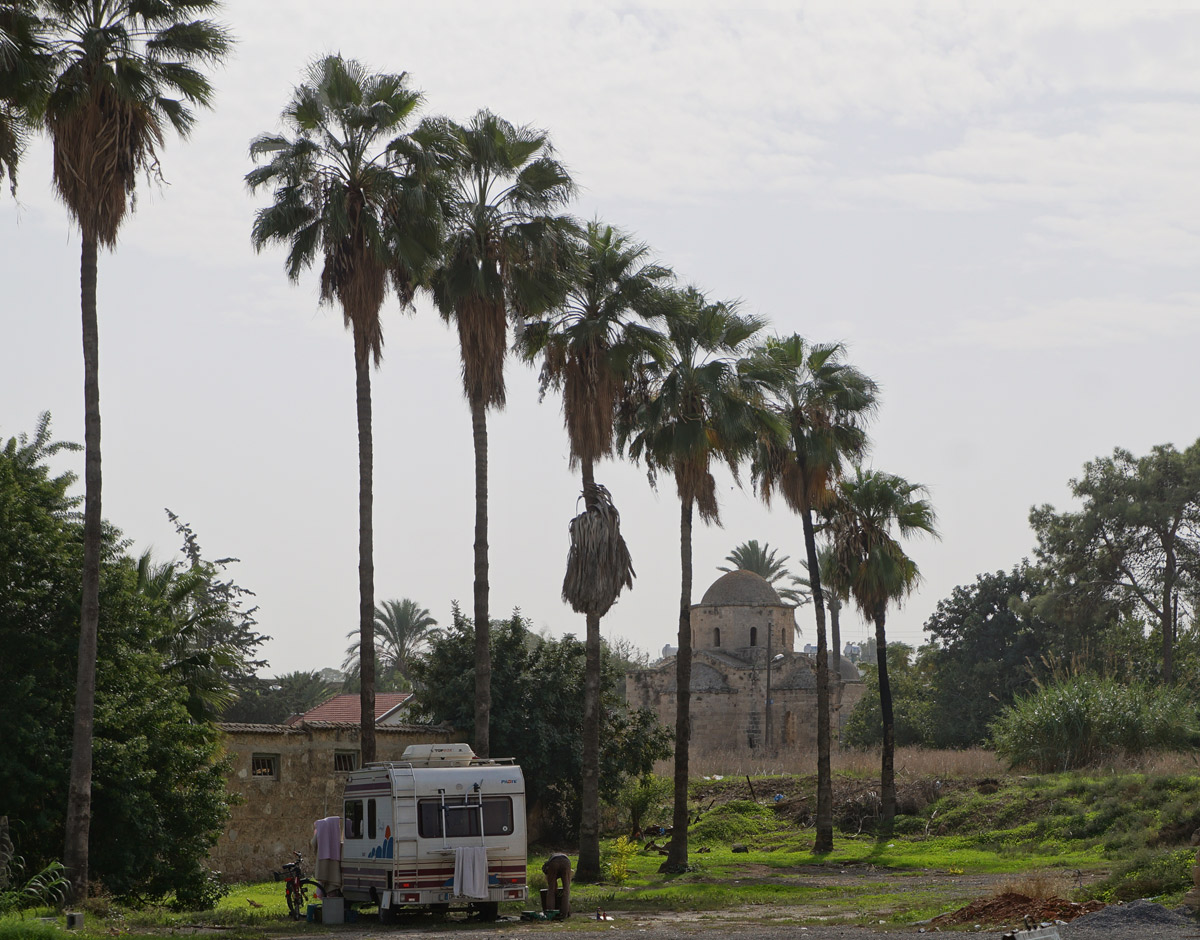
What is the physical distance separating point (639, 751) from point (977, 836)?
8.75 metres

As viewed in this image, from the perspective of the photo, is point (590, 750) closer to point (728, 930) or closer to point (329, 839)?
point (329, 839)

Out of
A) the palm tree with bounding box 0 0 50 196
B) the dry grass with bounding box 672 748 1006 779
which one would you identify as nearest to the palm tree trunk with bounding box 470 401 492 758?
the palm tree with bounding box 0 0 50 196

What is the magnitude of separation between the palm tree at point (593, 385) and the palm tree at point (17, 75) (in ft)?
31.5

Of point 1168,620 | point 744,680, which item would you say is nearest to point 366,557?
point 744,680

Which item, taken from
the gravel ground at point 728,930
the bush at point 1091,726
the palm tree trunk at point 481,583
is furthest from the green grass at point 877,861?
the palm tree trunk at point 481,583

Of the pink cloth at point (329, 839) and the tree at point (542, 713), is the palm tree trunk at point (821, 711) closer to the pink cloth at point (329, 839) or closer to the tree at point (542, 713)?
the tree at point (542, 713)

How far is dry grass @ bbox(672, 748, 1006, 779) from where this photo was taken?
39.8m

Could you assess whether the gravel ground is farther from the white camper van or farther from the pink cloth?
the pink cloth

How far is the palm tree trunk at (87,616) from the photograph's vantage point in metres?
17.7

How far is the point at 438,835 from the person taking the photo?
60.8 feet

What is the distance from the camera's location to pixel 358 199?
2200cm

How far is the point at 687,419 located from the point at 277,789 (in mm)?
11256

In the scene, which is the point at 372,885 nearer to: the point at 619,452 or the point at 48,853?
the point at 48,853

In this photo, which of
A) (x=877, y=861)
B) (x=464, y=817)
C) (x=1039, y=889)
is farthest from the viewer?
(x=877, y=861)
